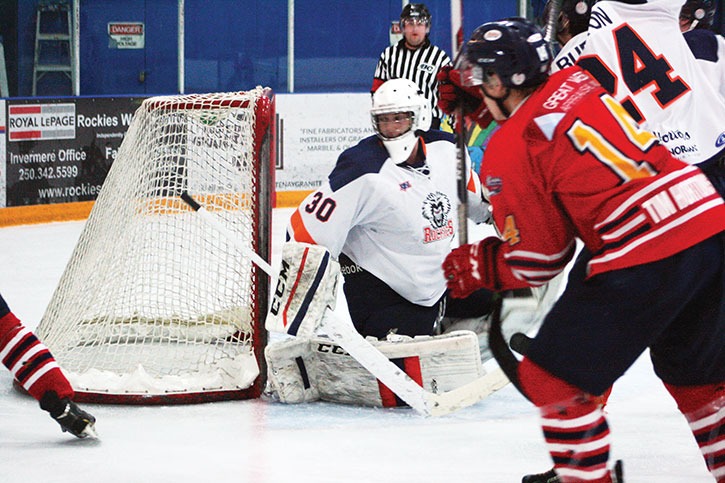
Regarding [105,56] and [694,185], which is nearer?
[694,185]

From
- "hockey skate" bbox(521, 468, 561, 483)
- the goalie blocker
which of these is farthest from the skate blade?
"hockey skate" bbox(521, 468, 561, 483)

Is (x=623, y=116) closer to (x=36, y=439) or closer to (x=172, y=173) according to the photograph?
(x=36, y=439)

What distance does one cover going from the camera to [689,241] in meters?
2.02

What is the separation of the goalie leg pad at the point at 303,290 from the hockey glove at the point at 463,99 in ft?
2.18

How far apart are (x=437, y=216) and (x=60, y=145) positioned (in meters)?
4.07

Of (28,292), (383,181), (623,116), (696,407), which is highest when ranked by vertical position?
(623,116)

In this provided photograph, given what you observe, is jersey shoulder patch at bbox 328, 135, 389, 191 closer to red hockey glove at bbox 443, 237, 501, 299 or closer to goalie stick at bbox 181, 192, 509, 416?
goalie stick at bbox 181, 192, 509, 416

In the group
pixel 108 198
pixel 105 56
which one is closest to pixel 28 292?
pixel 108 198

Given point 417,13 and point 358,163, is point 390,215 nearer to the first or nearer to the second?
point 358,163

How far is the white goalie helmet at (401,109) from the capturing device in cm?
353

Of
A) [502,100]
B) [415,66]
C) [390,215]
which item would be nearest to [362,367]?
[390,215]

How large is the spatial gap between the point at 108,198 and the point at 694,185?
2.30 meters

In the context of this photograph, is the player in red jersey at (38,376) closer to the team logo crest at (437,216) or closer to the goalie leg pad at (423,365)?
the goalie leg pad at (423,365)

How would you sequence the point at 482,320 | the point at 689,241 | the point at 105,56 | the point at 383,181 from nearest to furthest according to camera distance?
the point at 689,241
the point at 383,181
the point at 482,320
the point at 105,56
